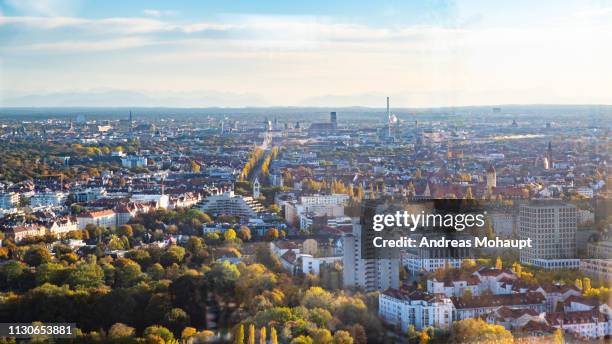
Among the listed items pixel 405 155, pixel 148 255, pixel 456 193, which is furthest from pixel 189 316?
pixel 405 155

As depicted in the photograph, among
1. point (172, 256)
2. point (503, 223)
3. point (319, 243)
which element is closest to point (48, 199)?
point (172, 256)

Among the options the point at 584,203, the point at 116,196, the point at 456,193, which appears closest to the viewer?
the point at 584,203

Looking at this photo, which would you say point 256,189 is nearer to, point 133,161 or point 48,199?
point 48,199

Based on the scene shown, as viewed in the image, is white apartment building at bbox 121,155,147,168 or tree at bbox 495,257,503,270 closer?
tree at bbox 495,257,503,270

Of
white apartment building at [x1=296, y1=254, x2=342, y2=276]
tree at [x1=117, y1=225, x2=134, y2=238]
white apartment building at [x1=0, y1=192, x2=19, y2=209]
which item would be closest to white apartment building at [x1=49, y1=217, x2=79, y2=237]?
tree at [x1=117, y1=225, x2=134, y2=238]

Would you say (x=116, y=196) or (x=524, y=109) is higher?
(x=524, y=109)

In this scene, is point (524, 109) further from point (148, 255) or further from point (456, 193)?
point (148, 255)

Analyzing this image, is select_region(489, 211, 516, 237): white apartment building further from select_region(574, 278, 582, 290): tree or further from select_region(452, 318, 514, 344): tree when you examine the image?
select_region(452, 318, 514, 344): tree
